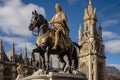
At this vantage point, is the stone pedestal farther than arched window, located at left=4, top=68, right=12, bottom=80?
No

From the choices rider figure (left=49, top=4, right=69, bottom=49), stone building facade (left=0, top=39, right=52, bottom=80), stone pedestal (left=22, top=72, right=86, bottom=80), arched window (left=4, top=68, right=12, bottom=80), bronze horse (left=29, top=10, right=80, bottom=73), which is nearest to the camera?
stone pedestal (left=22, top=72, right=86, bottom=80)

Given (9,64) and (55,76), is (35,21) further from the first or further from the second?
(9,64)

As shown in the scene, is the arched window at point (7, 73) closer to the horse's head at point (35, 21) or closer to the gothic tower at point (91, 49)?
the gothic tower at point (91, 49)

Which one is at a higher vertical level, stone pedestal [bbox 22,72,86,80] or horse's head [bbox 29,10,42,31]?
horse's head [bbox 29,10,42,31]

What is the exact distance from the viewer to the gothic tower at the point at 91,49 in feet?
305

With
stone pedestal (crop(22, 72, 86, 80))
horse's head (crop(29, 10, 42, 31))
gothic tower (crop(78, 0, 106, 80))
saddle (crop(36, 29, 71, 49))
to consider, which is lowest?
stone pedestal (crop(22, 72, 86, 80))

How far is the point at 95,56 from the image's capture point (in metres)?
93.6

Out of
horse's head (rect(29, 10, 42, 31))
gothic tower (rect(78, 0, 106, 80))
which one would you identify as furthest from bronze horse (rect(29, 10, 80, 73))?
gothic tower (rect(78, 0, 106, 80))

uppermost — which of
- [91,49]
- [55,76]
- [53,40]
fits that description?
[91,49]

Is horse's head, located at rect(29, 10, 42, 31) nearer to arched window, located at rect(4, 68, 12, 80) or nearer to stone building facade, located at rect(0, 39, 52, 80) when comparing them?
stone building facade, located at rect(0, 39, 52, 80)

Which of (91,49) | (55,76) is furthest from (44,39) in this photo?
(91,49)

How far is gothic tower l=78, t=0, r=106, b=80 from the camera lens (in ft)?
305

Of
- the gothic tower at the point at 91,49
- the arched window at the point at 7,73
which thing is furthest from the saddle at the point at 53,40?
the gothic tower at the point at 91,49

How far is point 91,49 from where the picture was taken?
311ft
